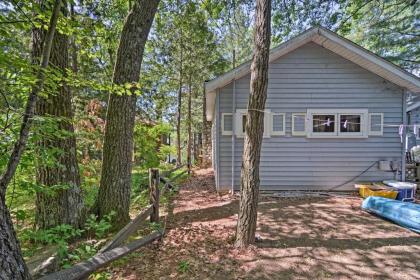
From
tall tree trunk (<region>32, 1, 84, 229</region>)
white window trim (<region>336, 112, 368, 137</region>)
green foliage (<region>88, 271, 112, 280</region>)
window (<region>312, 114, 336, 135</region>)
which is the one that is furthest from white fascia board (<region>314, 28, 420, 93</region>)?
green foliage (<region>88, 271, 112, 280</region>)

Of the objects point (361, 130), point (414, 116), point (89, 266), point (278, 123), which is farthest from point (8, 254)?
point (414, 116)

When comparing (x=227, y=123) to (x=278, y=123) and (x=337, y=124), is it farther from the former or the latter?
(x=337, y=124)

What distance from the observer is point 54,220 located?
3578mm

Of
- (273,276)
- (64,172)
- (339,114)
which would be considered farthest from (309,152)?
(64,172)

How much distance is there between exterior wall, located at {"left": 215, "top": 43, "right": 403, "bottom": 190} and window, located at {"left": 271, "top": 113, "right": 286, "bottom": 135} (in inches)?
5.5

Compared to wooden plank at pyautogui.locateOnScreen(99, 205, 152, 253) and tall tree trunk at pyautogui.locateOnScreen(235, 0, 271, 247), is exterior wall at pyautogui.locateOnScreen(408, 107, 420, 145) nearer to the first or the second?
tall tree trunk at pyautogui.locateOnScreen(235, 0, 271, 247)

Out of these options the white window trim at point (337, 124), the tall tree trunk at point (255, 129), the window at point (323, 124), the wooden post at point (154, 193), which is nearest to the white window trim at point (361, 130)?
the white window trim at point (337, 124)

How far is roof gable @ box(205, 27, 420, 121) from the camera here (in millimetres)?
6918

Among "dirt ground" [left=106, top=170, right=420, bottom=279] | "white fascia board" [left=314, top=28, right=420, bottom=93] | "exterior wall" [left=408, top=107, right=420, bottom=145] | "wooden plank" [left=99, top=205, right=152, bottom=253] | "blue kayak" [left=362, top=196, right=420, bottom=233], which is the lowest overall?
"dirt ground" [left=106, top=170, right=420, bottom=279]

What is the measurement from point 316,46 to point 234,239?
6.61 m

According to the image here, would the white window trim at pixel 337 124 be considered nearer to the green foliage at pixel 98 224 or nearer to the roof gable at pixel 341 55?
the roof gable at pixel 341 55

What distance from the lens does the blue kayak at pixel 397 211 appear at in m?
4.53

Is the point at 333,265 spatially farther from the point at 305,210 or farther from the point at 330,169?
the point at 330,169

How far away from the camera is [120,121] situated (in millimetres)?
4156
